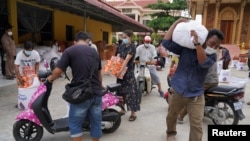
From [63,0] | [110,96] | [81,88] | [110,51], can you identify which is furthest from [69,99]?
[110,51]

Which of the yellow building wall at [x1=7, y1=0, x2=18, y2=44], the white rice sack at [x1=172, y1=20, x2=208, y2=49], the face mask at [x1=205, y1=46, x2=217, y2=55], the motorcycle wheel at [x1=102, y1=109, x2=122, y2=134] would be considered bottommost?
the motorcycle wheel at [x1=102, y1=109, x2=122, y2=134]

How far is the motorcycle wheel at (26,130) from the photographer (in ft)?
11.2

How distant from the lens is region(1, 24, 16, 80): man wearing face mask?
747 cm

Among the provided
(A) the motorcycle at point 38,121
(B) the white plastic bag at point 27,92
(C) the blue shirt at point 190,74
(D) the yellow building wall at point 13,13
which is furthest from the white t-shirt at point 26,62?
(D) the yellow building wall at point 13,13

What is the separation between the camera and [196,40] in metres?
2.71

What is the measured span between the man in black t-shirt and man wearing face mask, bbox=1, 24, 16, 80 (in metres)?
5.32

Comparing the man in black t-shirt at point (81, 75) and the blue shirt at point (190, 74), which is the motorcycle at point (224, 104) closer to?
the blue shirt at point (190, 74)

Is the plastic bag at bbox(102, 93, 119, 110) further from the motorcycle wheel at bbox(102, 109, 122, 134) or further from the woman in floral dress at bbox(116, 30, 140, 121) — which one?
the woman in floral dress at bbox(116, 30, 140, 121)

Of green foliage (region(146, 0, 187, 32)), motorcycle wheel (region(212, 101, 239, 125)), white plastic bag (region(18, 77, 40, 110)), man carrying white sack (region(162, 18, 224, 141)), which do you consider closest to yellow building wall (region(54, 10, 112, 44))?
white plastic bag (region(18, 77, 40, 110))

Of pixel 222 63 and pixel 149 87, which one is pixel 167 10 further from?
pixel 149 87

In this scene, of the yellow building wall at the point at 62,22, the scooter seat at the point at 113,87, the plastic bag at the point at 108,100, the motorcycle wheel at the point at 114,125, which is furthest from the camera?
the yellow building wall at the point at 62,22

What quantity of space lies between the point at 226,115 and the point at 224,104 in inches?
7.8

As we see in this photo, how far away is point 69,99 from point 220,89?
2.69 m

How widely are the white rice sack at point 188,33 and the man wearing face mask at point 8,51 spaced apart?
616cm
